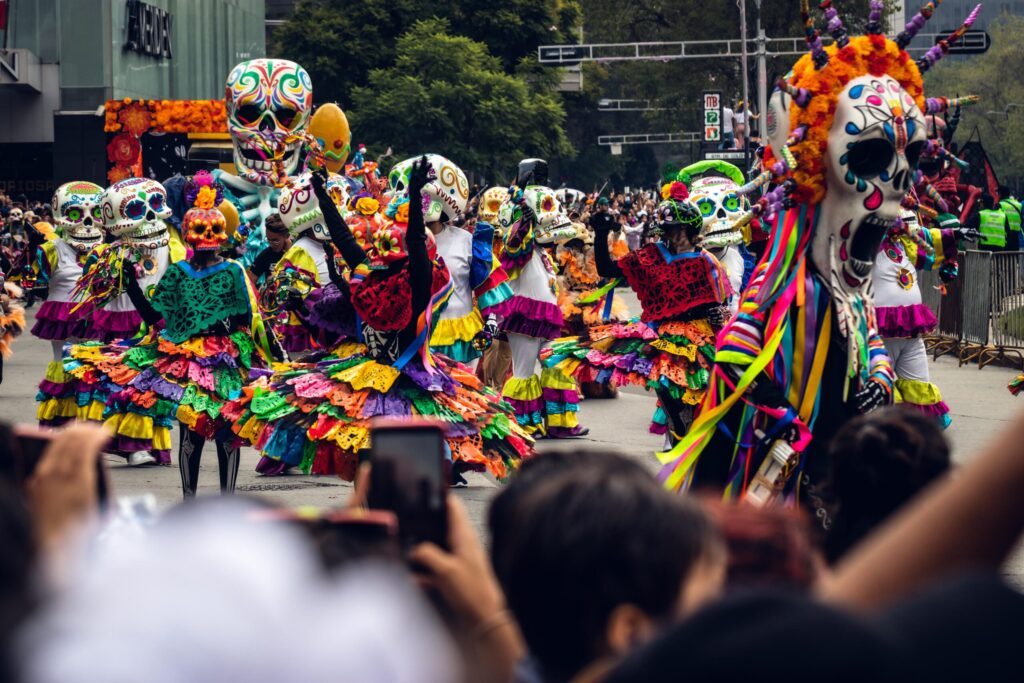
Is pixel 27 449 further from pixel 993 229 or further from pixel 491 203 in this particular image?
pixel 993 229

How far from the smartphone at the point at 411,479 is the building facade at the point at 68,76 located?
32300 millimetres

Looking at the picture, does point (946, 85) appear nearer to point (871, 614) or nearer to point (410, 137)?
point (410, 137)

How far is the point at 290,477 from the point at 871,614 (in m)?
9.88

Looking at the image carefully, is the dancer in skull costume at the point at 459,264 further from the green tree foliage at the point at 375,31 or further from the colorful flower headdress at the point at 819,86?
the green tree foliage at the point at 375,31

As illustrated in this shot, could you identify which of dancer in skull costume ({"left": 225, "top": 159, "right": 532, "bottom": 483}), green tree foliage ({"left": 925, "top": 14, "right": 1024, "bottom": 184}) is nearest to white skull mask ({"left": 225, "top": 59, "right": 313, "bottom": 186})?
dancer in skull costume ({"left": 225, "top": 159, "right": 532, "bottom": 483})

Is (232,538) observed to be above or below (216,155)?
below

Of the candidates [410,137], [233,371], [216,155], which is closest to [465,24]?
[410,137]

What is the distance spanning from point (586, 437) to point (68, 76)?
2604cm

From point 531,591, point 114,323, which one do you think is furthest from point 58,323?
point 531,591

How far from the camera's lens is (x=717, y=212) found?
40.0ft

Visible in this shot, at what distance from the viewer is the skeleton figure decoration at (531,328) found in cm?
1309

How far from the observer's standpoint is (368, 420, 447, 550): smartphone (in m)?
2.58

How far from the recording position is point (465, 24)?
4622cm

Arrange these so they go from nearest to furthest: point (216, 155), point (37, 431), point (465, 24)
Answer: point (37, 431)
point (216, 155)
point (465, 24)
